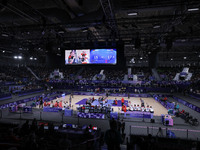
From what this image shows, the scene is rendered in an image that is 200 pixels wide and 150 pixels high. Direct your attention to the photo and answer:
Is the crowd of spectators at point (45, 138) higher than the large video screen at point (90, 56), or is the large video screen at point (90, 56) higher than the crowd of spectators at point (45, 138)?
the large video screen at point (90, 56)

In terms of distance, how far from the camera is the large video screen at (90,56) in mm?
15406

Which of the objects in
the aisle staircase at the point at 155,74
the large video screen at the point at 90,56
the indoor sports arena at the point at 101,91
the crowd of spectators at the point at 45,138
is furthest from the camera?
the aisle staircase at the point at 155,74

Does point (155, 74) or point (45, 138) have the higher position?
point (155, 74)

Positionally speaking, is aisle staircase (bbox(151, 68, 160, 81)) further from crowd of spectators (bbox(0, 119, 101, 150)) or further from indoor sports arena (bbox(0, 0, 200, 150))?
crowd of spectators (bbox(0, 119, 101, 150))

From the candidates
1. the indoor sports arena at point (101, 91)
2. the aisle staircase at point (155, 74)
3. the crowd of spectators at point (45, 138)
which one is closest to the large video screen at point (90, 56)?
the indoor sports arena at point (101, 91)

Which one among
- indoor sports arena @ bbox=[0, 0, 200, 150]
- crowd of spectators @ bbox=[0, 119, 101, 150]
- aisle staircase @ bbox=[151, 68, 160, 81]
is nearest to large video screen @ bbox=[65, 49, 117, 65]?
indoor sports arena @ bbox=[0, 0, 200, 150]

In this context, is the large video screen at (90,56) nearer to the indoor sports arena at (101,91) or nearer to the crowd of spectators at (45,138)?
the indoor sports arena at (101,91)

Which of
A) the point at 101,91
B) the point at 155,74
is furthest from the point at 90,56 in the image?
the point at 155,74

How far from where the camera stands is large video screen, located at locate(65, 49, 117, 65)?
15.4 m

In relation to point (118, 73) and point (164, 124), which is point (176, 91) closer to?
point (118, 73)

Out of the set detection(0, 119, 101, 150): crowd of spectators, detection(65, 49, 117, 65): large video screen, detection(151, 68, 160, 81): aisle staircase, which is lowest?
detection(0, 119, 101, 150): crowd of spectators

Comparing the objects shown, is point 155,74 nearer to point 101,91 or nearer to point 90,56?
point 101,91

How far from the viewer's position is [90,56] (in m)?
15.8

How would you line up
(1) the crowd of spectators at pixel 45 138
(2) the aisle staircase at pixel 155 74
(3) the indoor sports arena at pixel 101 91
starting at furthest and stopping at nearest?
(2) the aisle staircase at pixel 155 74
(3) the indoor sports arena at pixel 101 91
(1) the crowd of spectators at pixel 45 138
